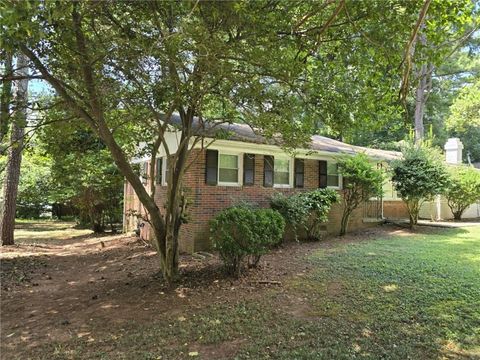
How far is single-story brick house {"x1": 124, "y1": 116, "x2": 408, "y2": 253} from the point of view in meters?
9.78

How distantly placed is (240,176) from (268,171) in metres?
1.11

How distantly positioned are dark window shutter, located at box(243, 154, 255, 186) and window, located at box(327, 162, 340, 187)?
3.55 meters

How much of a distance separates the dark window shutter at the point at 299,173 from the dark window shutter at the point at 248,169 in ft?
6.33

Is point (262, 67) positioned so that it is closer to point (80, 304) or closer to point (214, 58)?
point (214, 58)

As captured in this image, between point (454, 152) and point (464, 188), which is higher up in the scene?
point (454, 152)

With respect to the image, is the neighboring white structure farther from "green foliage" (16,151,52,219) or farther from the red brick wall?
"green foliage" (16,151,52,219)

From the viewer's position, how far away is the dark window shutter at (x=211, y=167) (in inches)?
393

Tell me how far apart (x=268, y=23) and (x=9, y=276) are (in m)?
7.34

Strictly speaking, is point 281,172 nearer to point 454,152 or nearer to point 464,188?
point 464,188

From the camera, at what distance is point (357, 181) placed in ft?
39.9

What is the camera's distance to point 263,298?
18.5 feet

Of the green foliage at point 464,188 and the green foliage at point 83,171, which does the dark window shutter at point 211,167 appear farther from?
the green foliage at point 464,188

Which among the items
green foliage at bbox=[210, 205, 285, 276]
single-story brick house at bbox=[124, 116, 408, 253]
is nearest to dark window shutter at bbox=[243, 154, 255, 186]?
single-story brick house at bbox=[124, 116, 408, 253]

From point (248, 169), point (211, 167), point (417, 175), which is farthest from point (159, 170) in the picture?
point (417, 175)
